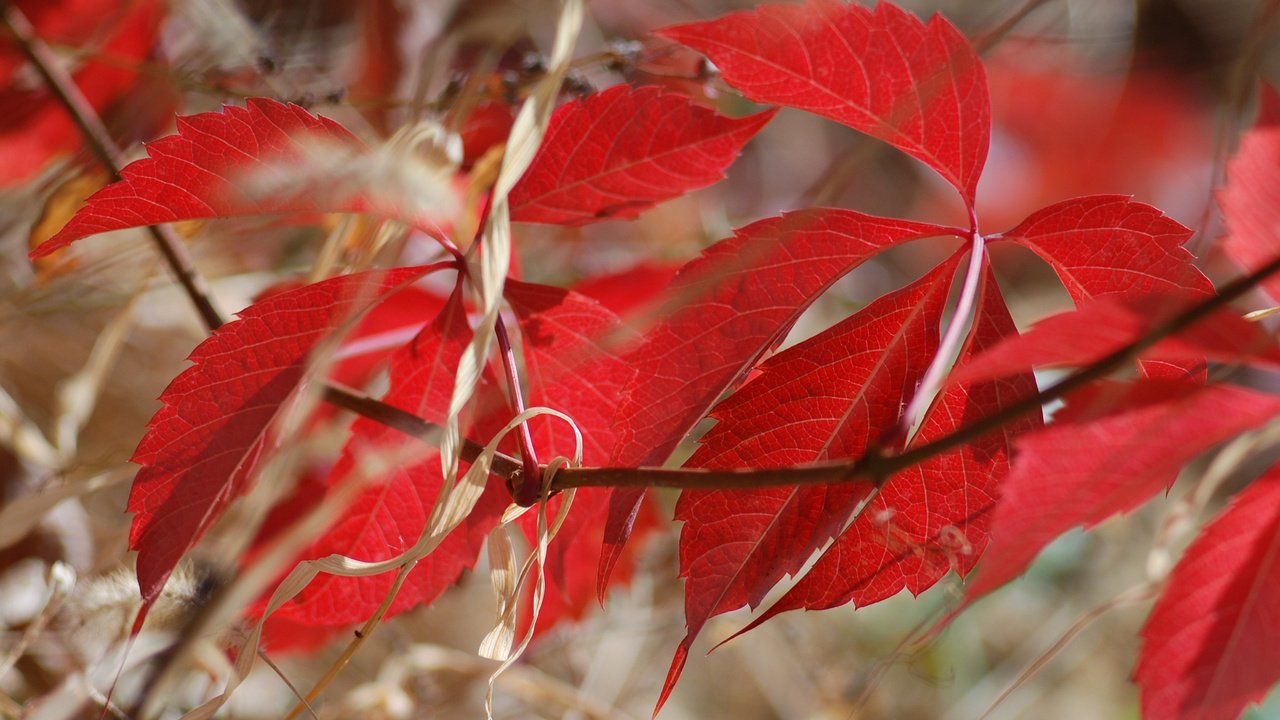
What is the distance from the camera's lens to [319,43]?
870 mm

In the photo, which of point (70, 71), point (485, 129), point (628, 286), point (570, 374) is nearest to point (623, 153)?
point (570, 374)

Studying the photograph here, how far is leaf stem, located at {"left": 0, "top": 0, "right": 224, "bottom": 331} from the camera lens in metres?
0.40

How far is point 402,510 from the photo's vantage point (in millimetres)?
370

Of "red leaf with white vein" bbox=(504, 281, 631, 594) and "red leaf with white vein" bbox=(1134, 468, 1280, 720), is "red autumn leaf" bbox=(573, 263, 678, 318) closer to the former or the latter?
"red leaf with white vein" bbox=(504, 281, 631, 594)

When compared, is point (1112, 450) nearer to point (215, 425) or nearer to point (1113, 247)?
point (1113, 247)

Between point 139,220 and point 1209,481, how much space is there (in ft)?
1.97

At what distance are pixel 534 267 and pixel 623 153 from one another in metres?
0.56

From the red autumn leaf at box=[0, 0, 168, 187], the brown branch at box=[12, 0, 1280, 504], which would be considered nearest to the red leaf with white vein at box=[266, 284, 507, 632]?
the brown branch at box=[12, 0, 1280, 504]

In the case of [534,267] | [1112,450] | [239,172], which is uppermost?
[239,172]

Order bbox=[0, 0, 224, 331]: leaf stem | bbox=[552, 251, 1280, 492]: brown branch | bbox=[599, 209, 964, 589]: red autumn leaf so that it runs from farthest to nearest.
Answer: bbox=[0, 0, 224, 331]: leaf stem < bbox=[599, 209, 964, 589]: red autumn leaf < bbox=[552, 251, 1280, 492]: brown branch

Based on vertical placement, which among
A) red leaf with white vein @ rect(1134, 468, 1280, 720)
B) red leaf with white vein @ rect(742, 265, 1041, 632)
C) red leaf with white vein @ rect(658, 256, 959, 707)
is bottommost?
red leaf with white vein @ rect(1134, 468, 1280, 720)

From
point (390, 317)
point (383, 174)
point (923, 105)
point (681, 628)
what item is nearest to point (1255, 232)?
point (923, 105)

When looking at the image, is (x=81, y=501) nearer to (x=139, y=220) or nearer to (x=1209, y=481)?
(x=139, y=220)

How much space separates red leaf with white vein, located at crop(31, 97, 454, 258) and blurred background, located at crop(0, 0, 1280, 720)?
109 mm
